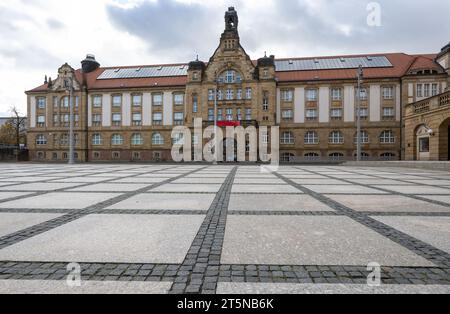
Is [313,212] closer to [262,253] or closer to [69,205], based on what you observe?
[262,253]

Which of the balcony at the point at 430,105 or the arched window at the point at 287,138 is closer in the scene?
the balcony at the point at 430,105

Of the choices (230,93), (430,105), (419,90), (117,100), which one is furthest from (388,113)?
(117,100)

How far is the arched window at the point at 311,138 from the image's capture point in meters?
40.7

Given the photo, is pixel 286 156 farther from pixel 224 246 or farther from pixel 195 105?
pixel 224 246

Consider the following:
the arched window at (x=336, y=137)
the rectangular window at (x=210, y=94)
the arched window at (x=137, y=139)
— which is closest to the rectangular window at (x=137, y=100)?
the arched window at (x=137, y=139)

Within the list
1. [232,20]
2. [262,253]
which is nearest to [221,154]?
[232,20]

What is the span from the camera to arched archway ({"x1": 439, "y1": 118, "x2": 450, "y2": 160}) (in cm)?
2194

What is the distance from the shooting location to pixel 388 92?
39000 millimetres

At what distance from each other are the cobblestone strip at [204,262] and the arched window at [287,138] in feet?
123

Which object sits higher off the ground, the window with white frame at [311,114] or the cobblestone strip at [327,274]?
the window with white frame at [311,114]

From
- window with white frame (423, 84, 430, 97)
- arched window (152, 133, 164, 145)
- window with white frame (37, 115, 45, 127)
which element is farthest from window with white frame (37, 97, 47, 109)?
window with white frame (423, 84, 430, 97)

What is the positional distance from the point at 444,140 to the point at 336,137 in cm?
1823

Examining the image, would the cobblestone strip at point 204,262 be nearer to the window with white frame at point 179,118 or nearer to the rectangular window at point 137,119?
the window with white frame at point 179,118

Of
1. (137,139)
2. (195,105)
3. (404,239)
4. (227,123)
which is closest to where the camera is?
(404,239)
